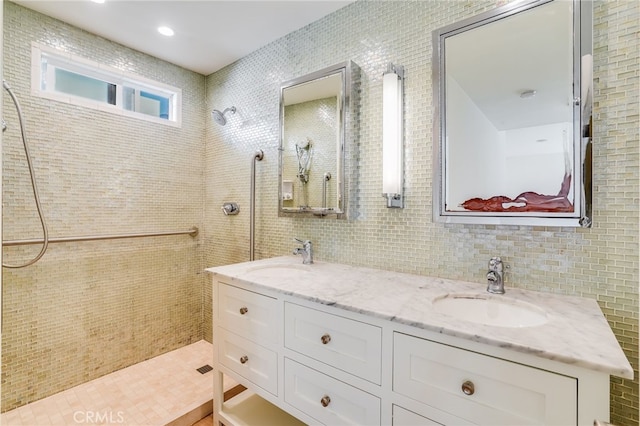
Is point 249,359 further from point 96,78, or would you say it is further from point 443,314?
point 96,78

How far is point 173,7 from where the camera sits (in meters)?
1.93

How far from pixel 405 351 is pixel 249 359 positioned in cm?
83

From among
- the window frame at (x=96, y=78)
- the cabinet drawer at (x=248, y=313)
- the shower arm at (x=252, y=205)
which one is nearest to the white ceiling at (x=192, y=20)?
the window frame at (x=96, y=78)

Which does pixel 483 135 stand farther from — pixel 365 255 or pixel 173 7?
pixel 173 7

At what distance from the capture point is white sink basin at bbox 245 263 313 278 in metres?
1.83

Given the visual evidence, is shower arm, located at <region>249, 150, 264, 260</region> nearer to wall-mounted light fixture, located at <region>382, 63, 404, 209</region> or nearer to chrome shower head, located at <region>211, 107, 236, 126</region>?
chrome shower head, located at <region>211, 107, 236, 126</region>

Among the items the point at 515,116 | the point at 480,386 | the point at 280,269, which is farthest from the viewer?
the point at 280,269

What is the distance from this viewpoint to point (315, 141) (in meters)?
1.99

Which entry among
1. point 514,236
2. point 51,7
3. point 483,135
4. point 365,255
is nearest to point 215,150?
point 51,7

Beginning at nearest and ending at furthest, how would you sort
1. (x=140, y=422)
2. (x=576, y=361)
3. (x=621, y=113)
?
1. (x=576, y=361)
2. (x=621, y=113)
3. (x=140, y=422)

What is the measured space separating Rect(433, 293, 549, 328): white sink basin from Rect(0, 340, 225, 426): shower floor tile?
4.92ft

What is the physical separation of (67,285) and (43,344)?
1.17 ft

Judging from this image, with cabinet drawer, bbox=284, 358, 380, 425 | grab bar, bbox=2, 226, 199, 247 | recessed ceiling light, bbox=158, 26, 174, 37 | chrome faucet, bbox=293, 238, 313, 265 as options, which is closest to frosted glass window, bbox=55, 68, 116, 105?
recessed ceiling light, bbox=158, 26, 174, 37

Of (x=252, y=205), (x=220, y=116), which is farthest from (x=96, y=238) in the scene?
(x=220, y=116)
